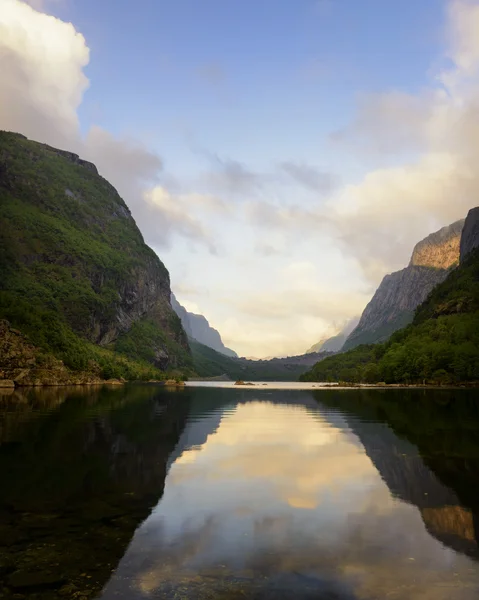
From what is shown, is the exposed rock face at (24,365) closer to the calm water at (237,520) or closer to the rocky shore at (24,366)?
the rocky shore at (24,366)

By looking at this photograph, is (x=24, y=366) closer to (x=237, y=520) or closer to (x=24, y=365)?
(x=24, y=365)

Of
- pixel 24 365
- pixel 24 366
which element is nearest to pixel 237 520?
pixel 24 366

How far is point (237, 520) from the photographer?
52.4 feet

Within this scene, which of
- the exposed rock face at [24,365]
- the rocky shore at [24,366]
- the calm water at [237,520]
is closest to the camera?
the calm water at [237,520]

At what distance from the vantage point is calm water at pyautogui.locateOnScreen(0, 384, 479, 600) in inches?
427

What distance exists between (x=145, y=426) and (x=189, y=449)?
13681 millimetres

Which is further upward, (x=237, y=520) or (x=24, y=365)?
(x=24, y=365)

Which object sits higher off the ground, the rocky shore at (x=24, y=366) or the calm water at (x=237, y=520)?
the rocky shore at (x=24, y=366)

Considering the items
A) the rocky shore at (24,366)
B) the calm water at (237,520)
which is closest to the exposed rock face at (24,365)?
the rocky shore at (24,366)

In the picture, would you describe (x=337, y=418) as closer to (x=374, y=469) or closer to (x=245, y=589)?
(x=374, y=469)

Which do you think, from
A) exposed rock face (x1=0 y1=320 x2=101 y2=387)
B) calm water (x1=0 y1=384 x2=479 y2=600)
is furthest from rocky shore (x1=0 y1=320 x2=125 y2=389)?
calm water (x1=0 y1=384 x2=479 y2=600)

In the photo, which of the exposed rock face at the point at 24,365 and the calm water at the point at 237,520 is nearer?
the calm water at the point at 237,520

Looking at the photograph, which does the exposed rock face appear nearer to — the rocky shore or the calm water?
the rocky shore

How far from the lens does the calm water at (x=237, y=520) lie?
35.6ft
